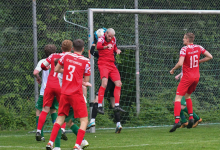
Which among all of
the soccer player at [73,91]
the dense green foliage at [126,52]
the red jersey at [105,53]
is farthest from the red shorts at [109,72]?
the soccer player at [73,91]

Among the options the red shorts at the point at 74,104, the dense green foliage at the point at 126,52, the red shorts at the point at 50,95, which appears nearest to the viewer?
the red shorts at the point at 74,104

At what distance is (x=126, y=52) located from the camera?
10750mm

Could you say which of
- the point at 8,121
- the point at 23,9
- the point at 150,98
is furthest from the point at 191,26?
the point at 8,121

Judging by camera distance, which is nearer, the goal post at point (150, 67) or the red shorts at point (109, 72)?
the red shorts at point (109, 72)

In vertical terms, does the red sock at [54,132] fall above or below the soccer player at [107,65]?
below

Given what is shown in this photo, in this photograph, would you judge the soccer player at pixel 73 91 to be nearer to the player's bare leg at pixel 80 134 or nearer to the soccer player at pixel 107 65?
the player's bare leg at pixel 80 134

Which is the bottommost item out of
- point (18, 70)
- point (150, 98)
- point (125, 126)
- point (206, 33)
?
point (125, 126)

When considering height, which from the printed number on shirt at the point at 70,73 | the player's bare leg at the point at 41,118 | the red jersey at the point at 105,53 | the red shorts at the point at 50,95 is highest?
the red jersey at the point at 105,53

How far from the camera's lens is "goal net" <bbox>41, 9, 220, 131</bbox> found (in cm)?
1057

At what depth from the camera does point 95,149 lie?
5930mm

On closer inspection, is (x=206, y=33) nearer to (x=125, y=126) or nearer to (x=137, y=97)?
(x=137, y=97)

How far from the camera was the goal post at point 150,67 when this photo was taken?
34.7 ft

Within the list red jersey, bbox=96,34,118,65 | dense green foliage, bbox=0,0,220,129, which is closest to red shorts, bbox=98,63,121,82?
red jersey, bbox=96,34,118,65

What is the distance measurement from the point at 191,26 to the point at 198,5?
3.05 ft
